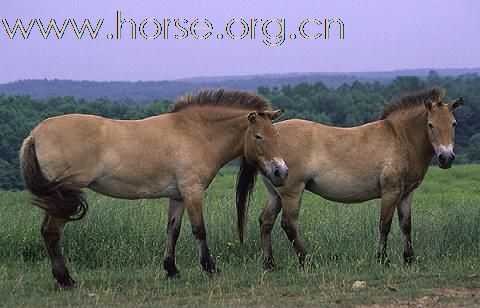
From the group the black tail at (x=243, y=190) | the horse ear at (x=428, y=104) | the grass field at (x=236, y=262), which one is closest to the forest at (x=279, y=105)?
the grass field at (x=236, y=262)

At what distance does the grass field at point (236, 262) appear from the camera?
22.2 feet

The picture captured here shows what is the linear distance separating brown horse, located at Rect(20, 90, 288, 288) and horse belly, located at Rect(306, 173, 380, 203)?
996 millimetres

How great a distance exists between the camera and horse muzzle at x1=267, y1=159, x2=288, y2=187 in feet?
24.7

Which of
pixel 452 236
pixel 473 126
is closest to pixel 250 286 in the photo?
pixel 452 236

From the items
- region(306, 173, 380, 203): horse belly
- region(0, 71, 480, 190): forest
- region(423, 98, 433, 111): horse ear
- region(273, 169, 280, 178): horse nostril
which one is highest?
region(423, 98, 433, 111): horse ear

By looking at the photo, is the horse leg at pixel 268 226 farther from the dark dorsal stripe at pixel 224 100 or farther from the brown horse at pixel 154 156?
the dark dorsal stripe at pixel 224 100

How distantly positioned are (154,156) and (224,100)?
112 centimetres

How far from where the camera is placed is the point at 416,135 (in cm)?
862

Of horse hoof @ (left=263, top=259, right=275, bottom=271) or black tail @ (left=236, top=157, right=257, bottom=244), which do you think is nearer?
horse hoof @ (left=263, top=259, right=275, bottom=271)

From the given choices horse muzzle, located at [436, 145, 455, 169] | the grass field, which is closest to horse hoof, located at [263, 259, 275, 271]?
the grass field

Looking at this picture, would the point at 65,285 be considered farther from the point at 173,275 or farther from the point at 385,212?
the point at 385,212

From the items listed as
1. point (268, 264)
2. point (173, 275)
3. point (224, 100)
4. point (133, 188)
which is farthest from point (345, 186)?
point (133, 188)

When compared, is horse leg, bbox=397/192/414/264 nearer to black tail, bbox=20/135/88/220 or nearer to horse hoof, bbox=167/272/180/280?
horse hoof, bbox=167/272/180/280

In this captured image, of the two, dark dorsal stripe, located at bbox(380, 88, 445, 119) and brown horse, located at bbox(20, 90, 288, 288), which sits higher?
dark dorsal stripe, located at bbox(380, 88, 445, 119)
